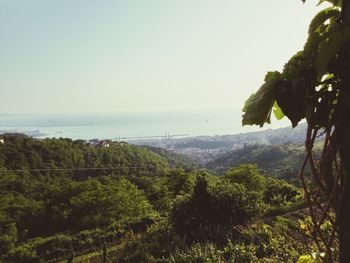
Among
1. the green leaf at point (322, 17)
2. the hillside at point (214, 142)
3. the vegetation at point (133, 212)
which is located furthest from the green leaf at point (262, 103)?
the hillside at point (214, 142)

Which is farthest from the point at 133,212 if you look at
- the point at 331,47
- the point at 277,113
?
the point at 331,47

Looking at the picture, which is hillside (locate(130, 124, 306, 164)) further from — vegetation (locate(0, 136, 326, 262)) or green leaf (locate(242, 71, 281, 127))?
green leaf (locate(242, 71, 281, 127))

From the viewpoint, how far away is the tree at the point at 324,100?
46cm

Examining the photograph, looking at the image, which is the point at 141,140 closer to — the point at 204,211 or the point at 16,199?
the point at 16,199

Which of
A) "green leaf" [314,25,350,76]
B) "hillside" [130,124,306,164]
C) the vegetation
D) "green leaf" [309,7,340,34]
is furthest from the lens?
"hillside" [130,124,306,164]

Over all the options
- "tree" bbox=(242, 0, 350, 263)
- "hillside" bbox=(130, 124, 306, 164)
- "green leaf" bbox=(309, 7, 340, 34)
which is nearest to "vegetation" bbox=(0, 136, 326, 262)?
"tree" bbox=(242, 0, 350, 263)

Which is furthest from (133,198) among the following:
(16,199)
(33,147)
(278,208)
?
(33,147)

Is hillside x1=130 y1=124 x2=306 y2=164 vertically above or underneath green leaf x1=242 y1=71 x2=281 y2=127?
underneath

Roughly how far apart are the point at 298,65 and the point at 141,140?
572 feet

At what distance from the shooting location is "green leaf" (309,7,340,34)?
571 millimetres

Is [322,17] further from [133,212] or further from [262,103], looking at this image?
[133,212]

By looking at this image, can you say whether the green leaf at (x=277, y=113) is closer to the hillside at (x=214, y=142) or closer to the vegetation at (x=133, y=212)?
the vegetation at (x=133, y=212)

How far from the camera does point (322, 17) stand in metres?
0.58

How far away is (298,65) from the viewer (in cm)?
50
